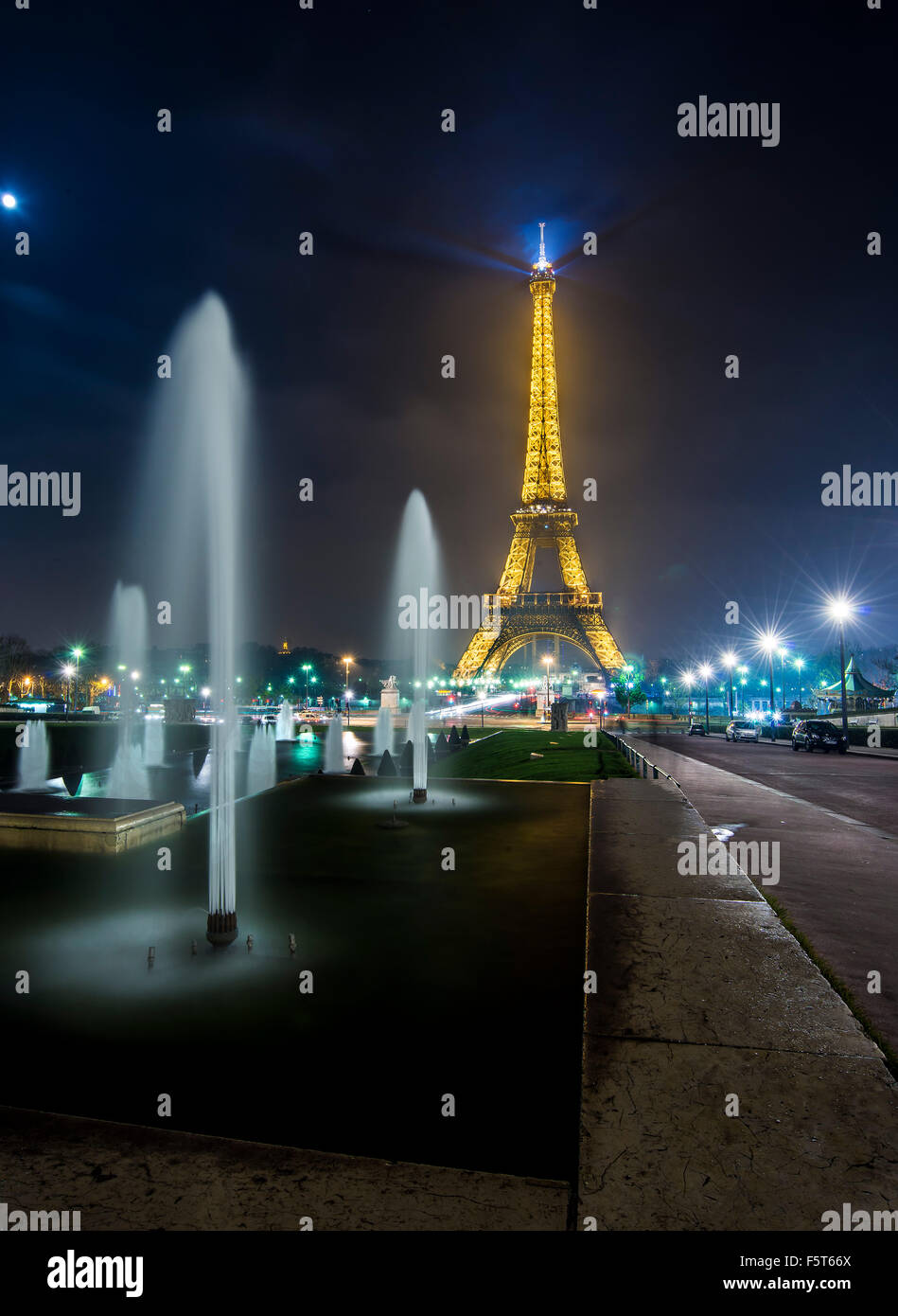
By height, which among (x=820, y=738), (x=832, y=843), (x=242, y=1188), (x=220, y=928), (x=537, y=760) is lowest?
(x=820, y=738)

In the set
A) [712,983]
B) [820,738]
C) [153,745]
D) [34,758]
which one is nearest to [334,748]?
[153,745]

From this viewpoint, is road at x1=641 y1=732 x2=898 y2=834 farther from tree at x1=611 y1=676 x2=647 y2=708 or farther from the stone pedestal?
tree at x1=611 y1=676 x2=647 y2=708

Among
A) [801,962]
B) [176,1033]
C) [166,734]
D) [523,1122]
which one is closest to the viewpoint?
[523,1122]

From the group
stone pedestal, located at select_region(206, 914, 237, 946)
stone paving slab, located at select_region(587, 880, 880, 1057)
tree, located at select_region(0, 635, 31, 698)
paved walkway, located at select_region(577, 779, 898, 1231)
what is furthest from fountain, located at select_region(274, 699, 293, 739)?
tree, located at select_region(0, 635, 31, 698)

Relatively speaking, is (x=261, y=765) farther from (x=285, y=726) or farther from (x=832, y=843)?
(x=285, y=726)
